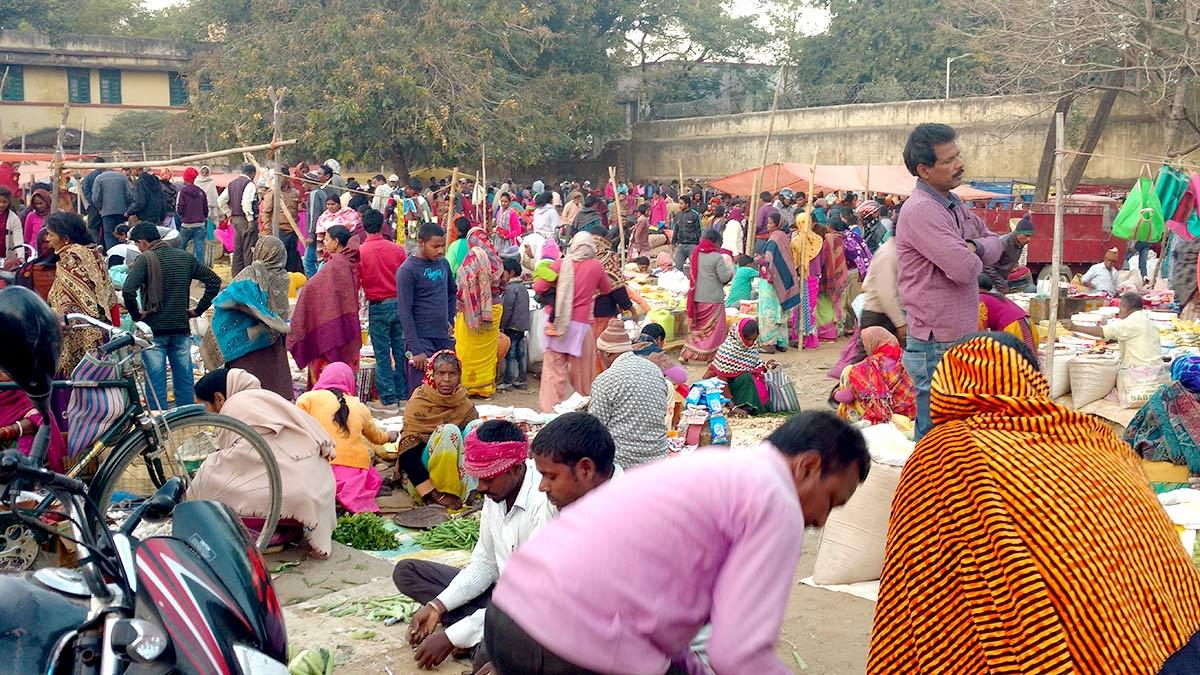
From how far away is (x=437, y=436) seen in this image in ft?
22.3

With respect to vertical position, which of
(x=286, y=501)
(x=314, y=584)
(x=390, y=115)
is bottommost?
(x=314, y=584)

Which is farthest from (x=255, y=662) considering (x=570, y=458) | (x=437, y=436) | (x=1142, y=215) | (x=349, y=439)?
(x=1142, y=215)

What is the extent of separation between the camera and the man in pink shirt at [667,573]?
2135 millimetres

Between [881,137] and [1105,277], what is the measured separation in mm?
15262

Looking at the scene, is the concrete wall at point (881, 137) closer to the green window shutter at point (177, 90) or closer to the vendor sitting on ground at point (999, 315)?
the green window shutter at point (177, 90)

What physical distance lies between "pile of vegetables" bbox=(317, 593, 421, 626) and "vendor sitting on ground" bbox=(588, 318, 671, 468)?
1.12 m

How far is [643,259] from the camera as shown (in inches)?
734

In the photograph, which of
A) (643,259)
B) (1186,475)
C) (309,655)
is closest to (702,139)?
(643,259)

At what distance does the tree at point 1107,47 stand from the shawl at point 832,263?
8.64 metres

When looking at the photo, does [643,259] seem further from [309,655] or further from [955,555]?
[955,555]

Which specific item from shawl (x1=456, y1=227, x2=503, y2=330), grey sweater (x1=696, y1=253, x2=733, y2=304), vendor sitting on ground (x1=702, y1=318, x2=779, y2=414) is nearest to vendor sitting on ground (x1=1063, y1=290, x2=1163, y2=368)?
vendor sitting on ground (x1=702, y1=318, x2=779, y2=414)

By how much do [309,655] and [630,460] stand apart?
5.43ft

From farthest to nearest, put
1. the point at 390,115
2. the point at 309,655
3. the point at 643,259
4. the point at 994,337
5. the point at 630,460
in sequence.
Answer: the point at 390,115 < the point at 643,259 < the point at 630,460 < the point at 309,655 < the point at 994,337

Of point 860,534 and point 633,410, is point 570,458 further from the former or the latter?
point 860,534
